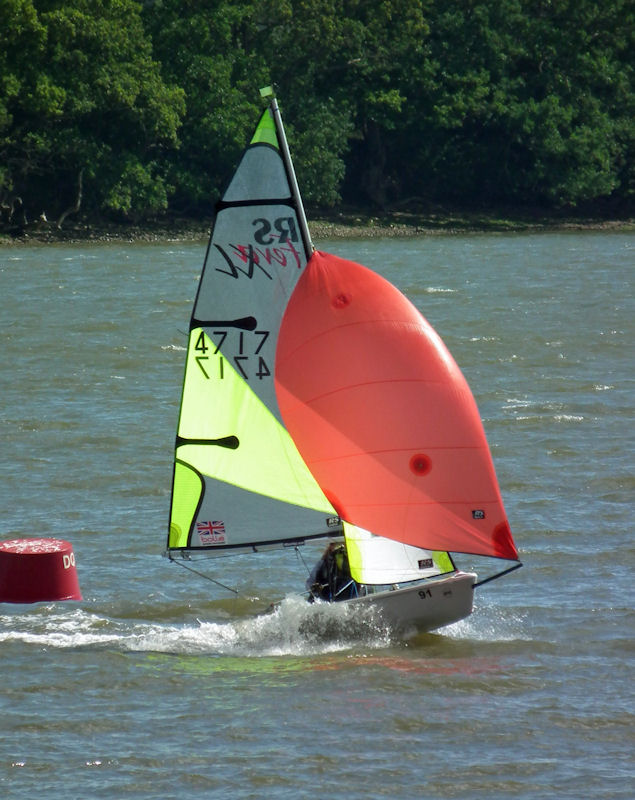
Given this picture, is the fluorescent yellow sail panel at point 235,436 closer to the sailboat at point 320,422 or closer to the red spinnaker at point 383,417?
the sailboat at point 320,422

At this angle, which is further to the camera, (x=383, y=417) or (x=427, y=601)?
(x=427, y=601)

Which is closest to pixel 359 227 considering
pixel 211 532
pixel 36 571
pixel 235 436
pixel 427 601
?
pixel 36 571

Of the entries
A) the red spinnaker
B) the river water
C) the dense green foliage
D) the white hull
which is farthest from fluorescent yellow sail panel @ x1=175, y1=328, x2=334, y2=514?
the dense green foliage

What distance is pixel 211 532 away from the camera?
15.0 meters

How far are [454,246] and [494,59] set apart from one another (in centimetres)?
1616

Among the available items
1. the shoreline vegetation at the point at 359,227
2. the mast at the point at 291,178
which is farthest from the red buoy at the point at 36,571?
the shoreline vegetation at the point at 359,227

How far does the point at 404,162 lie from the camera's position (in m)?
84.2

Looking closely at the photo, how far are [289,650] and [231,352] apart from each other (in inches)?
114

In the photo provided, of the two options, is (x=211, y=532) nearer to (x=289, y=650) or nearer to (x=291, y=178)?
(x=289, y=650)

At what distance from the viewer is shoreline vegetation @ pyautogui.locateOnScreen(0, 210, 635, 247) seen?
227ft

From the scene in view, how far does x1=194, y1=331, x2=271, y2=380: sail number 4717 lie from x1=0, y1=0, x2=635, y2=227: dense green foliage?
52646 mm

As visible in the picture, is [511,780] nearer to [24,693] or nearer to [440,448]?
[440,448]

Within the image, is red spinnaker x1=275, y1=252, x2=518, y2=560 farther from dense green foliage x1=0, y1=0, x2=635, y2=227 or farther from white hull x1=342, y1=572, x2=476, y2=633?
dense green foliage x1=0, y1=0, x2=635, y2=227

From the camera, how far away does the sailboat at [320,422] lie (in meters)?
14.1
